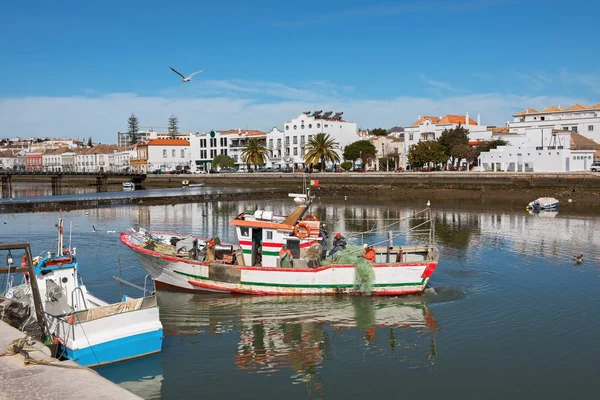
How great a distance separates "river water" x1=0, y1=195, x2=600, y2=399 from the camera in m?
13.0

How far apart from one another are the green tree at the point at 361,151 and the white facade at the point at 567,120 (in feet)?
77.3

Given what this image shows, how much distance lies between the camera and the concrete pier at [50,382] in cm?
912

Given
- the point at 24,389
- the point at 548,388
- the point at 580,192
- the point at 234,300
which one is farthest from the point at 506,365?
the point at 580,192

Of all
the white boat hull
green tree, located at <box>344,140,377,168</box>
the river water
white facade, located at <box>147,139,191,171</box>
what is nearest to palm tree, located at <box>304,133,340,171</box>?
green tree, located at <box>344,140,377,168</box>

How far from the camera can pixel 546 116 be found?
317ft

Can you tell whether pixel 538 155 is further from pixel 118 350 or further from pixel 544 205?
pixel 118 350

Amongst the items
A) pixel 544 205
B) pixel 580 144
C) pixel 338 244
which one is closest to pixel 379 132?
pixel 580 144

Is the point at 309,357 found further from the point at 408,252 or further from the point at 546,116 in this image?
the point at 546,116

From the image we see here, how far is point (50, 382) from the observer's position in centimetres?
967

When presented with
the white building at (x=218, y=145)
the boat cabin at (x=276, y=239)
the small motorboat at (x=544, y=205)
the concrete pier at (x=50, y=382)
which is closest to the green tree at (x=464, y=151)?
the small motorboat at (x=544, y=205)

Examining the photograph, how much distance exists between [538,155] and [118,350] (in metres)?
67.6

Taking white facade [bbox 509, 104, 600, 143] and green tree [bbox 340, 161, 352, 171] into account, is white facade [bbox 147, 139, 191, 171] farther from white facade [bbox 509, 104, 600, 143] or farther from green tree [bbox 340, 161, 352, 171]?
white facade [bbox 509, 104, 600, 143]

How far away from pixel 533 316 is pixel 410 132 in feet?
269

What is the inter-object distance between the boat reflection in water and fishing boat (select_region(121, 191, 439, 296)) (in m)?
0.39
